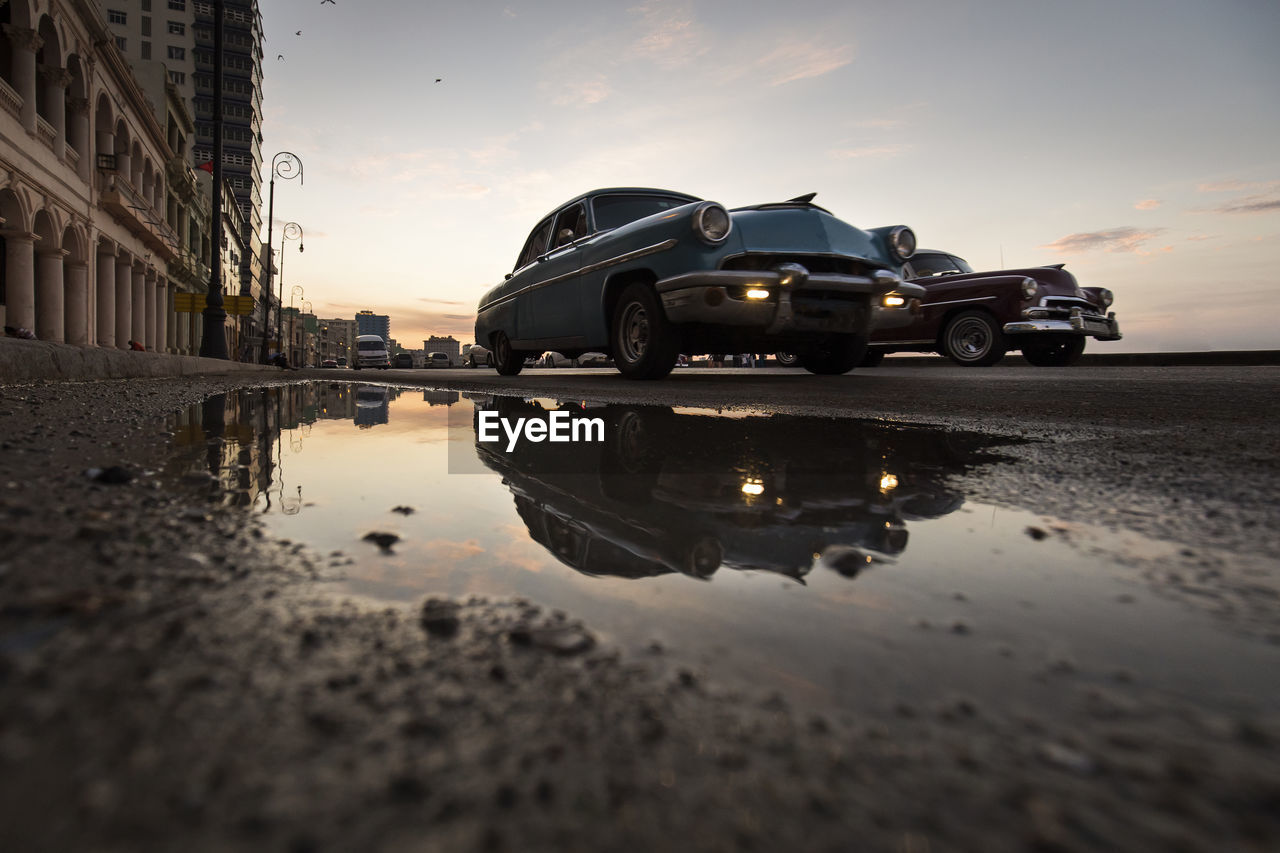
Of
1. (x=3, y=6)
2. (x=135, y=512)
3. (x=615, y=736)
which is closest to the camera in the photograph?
(x=615, y=736)

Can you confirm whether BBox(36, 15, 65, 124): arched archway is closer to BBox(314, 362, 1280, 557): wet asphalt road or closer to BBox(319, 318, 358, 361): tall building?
BBox(314, 362, 1280, 557): wet asphalt road

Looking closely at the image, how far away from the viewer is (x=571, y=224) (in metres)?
7.82

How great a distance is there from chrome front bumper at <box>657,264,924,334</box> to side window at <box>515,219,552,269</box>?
307 centimetres

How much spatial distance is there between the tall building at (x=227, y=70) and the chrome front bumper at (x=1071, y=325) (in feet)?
215

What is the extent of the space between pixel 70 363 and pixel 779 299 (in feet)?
21.4

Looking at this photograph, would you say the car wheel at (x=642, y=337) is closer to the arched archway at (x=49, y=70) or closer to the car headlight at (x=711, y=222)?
the car headlight at (x=711, y=222)

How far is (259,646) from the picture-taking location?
731mm

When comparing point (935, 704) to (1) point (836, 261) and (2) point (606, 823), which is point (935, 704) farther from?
(1) point (836, 261)

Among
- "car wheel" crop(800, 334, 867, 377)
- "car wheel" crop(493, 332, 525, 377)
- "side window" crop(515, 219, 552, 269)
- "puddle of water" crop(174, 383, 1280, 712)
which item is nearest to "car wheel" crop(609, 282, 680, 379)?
"car wheel" crop(800, 334, 867, 377)

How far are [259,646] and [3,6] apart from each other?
21958 mm

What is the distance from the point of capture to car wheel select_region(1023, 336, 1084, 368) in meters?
11.1

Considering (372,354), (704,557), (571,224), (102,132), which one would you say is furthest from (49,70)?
(704,557)

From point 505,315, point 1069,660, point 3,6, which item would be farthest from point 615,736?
point 3,6

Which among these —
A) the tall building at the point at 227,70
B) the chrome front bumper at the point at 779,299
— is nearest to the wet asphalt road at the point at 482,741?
the chrome front bumper at the point at 779,299
